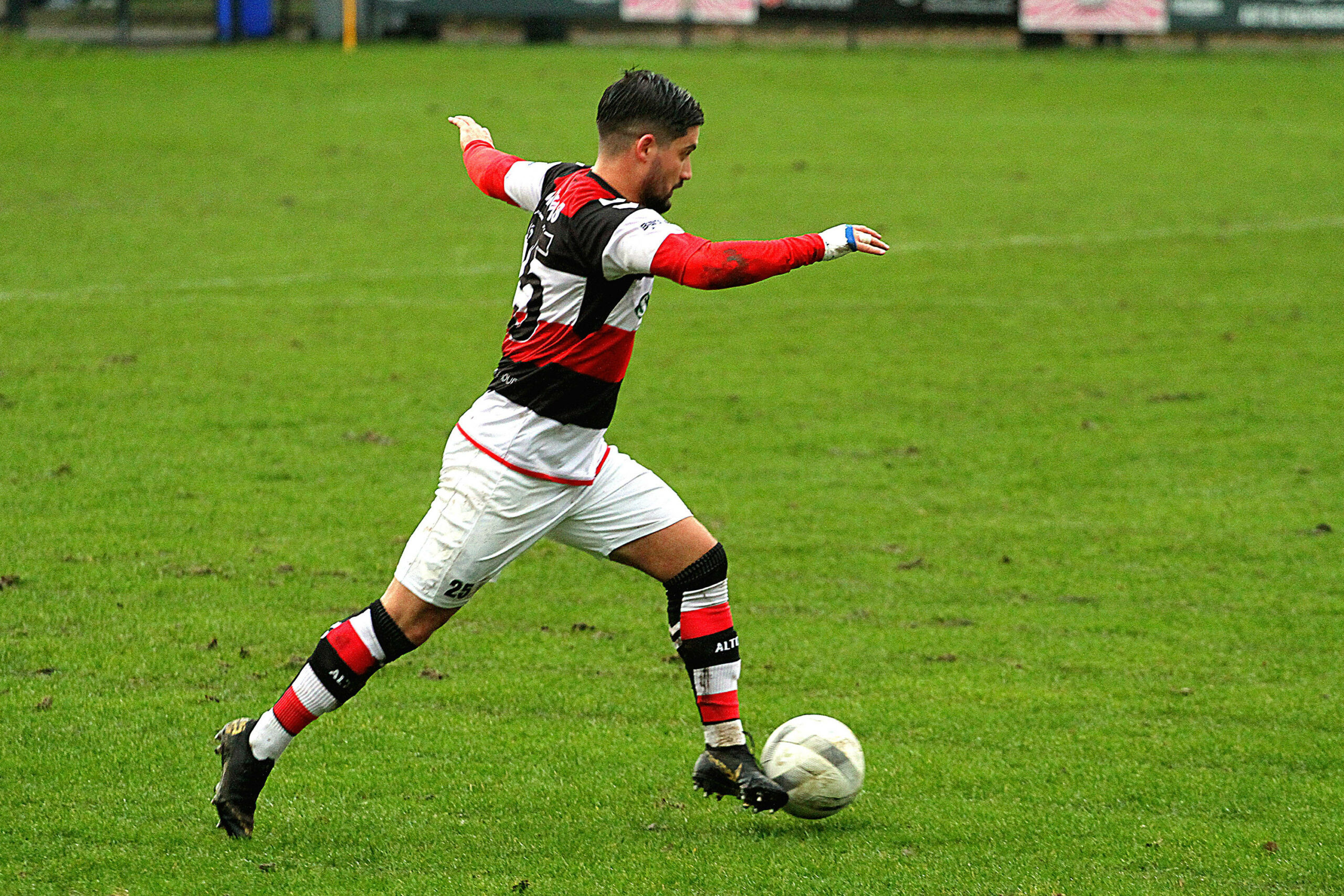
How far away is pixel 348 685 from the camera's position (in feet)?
16.6

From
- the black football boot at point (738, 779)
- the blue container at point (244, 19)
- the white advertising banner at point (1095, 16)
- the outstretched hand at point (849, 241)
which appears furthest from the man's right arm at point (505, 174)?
the white advertising banner at point (1095, 16)

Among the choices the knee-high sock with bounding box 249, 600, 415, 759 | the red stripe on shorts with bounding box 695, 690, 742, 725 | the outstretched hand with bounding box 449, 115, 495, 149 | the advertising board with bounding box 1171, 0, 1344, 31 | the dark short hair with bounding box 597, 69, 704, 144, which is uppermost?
the advertising board with bounding box 1171, 0, 1344, 31

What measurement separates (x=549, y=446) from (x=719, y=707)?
108 cm

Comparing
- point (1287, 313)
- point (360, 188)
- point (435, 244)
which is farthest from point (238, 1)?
point (1287, 313)

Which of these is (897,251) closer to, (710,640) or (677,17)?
(710,640)

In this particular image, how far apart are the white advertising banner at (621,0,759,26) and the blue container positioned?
722 centimetres

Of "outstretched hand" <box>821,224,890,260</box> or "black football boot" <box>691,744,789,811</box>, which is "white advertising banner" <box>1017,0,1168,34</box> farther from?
"black football boot" <box>691,744,789,811</box>

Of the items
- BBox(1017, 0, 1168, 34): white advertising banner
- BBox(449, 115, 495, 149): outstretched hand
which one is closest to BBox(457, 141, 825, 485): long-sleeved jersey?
BBox(449, 115, 495, 149): outstretched hand

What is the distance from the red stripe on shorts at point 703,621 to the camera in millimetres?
5402

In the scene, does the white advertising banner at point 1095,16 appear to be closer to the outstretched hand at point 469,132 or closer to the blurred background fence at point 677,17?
the blurred background fence at point 677,17

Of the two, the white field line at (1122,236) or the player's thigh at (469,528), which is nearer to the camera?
the player's thigh at (469,528)

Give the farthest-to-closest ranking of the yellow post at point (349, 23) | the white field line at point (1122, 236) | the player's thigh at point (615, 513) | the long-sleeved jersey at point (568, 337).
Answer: the yellow post at point (349, 23) → the white field line at point (1122, 236) → the player's thigh at point (615, 513) → the long-sleeved jersey at point (568, 337)

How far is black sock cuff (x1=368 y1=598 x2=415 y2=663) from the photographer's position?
5059mm

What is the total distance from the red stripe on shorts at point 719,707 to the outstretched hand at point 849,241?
61.9 inches
